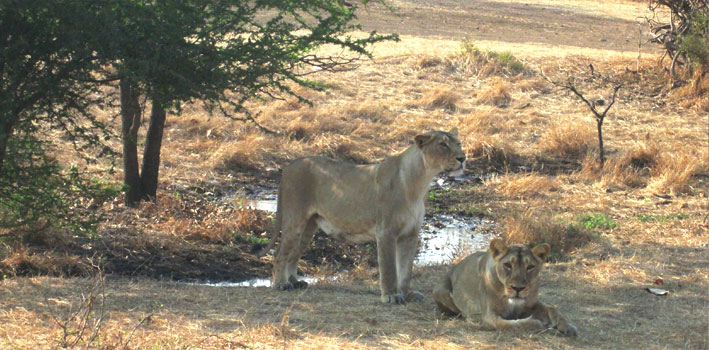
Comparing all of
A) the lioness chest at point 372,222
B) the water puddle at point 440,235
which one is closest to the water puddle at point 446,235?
the water puddle at point 440,235

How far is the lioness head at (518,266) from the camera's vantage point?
6789mm

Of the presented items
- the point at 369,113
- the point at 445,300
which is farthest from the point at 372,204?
the point at 369,113

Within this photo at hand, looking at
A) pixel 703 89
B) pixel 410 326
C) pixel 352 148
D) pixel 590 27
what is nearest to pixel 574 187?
pixel 352 148

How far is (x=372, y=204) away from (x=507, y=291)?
6.81ft

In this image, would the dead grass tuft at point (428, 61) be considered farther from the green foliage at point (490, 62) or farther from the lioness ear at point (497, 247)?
the lioness ear at point (497, 247)

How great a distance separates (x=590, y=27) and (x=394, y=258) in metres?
23.5

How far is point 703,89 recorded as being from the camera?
1936 cm

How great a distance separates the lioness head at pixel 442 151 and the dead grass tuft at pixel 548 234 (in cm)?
293

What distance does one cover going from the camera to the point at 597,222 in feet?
39.5

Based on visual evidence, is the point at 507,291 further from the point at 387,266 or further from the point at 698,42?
the point at 698,42

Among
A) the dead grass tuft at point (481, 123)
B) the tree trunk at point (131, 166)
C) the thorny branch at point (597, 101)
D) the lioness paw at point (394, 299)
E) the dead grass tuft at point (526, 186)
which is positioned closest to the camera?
the lioness paw at point (394, 299)

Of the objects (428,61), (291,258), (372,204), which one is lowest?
(291,258)

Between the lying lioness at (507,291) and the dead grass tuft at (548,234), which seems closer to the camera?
the lying lioness at (507,291)

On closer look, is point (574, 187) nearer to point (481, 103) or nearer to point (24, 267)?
point (481, 103)
